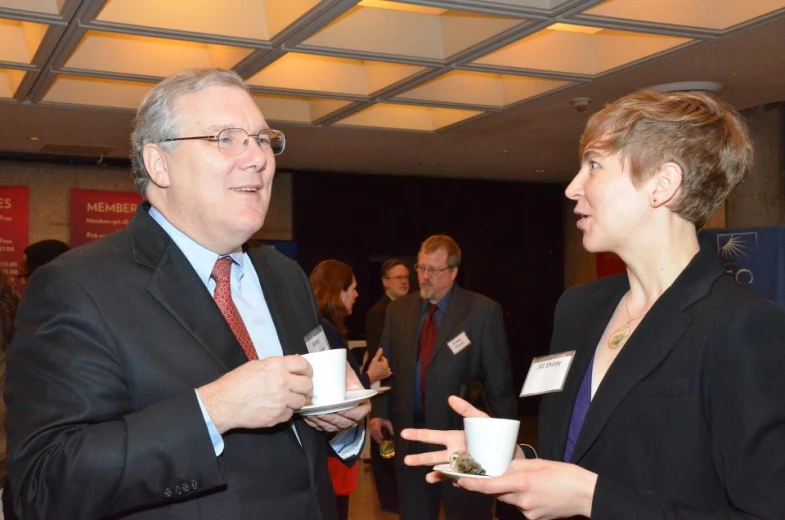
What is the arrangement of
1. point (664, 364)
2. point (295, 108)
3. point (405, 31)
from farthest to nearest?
point (295, 108) → point (405, 31) → point (664, 364)

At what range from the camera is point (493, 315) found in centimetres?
470

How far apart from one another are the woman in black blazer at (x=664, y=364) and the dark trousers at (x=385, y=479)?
359 cm

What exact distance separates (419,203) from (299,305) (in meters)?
9.18

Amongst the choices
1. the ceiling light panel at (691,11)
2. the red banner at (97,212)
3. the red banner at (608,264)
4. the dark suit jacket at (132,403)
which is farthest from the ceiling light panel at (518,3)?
the red banner at (608,264)

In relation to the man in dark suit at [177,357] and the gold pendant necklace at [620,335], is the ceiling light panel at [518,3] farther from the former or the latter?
the gold pendant necklace at [620,335]

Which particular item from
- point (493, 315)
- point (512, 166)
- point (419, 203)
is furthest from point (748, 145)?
point (419, 203)

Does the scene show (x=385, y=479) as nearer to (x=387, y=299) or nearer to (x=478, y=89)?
(x=387, y=299)

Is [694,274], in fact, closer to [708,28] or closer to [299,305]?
[299,305]

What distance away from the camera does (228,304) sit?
170cm

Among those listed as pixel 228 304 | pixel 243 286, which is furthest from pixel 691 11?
pixel 228 304

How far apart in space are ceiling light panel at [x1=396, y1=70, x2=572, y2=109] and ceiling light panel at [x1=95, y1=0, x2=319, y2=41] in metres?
1.69

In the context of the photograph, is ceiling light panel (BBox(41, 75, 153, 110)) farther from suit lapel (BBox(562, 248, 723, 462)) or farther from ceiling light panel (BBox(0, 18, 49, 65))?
suit lapel (BBox(562, 248, 723, 462))

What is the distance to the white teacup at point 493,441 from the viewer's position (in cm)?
142

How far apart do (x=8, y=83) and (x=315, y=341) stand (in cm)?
536
